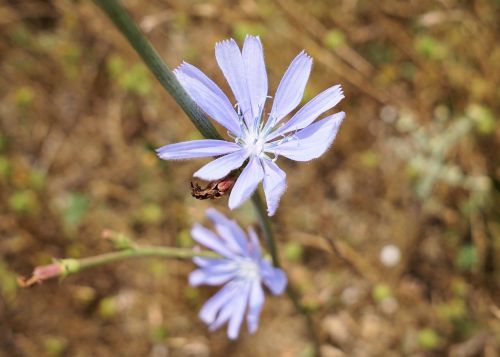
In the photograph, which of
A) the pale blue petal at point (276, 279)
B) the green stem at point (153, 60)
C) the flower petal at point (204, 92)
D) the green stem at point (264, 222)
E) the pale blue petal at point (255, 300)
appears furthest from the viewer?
the pale blue petal at point (255, 300)

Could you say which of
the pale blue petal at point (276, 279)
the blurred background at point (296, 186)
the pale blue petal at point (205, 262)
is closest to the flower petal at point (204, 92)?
the pale blue petal at point (276, 279)

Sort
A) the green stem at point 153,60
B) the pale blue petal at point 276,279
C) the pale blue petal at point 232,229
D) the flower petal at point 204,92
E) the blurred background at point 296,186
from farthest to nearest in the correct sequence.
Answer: the blurred background at point 296,186, the pale blue petal at point 232,229, the pale blue petal at point 276,279, the flower petal at point 204,92, the green stem at point 153,60

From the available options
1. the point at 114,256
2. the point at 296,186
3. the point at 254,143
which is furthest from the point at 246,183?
the point at 296,186

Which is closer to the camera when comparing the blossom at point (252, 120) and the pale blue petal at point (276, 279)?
the blossom at point (252, 120)

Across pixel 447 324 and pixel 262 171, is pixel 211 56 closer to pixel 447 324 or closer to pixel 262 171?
pixel 447 324

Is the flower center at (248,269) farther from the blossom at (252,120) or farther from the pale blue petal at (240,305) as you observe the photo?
the blossom at (252,120)

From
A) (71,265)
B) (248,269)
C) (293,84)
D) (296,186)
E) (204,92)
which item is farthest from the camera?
(296,186)

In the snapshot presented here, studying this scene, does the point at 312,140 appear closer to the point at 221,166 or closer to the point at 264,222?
the point at 221,166
